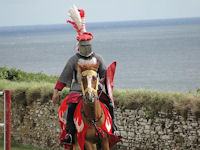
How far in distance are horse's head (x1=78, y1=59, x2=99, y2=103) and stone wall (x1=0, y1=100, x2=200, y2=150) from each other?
160 inches

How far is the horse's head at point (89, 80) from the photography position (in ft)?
28.9

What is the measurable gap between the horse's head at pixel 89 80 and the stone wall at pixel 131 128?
13.3ft

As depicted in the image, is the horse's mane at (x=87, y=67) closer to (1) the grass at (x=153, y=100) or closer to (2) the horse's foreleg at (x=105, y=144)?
(2) the horse's foreleg at (x=105, y=144)

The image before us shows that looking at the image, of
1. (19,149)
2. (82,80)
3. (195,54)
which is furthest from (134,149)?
(195,54)

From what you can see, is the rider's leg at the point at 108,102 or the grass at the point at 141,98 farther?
the grass at the point at 141,98

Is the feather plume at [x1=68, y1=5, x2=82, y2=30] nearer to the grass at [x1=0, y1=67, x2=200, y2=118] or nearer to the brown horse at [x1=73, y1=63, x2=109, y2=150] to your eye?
the brown horse at [x1=73, y1=63, x2=109, y2=150]

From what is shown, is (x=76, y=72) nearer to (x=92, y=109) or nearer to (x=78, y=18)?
(x=92, y=109)

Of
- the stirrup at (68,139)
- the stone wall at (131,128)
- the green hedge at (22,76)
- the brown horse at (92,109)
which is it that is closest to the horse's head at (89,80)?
the brown horse at (92,109)

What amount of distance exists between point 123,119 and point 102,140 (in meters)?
4.44

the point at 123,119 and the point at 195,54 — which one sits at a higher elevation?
the point at 195,54

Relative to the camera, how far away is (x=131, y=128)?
1366cm

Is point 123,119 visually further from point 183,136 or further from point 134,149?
point 183,136

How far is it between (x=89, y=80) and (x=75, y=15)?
1702 mm

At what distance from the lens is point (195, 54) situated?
101m
